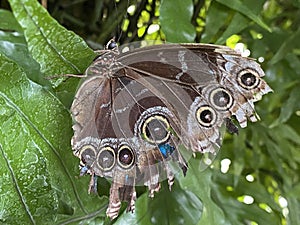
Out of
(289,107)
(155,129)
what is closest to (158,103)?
(155,129)

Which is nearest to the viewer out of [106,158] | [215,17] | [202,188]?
[106,158]

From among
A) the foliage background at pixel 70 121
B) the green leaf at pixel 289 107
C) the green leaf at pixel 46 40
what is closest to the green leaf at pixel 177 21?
the foliage background at pixel 70 121

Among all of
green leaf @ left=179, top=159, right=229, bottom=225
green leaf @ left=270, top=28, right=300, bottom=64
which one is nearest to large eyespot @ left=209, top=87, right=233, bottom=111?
green leaf @ left=179, top=159, right=229, bottom=225

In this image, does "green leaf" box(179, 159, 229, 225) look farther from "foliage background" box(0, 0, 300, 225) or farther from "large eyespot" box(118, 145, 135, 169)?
"large eyespot" box(118, 145, 135, 169)

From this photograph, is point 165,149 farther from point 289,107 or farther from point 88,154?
point 289,107

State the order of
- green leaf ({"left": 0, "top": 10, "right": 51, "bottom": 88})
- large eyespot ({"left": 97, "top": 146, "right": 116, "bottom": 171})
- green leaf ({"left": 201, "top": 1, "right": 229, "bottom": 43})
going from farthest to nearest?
1. green leaf ({"left": 201, "top": 1, "right": 229, "bottom": 43})
2. green leaf ({"left": 0, "top": 10, "right": 51, "bottom": 88})
3. large eyespot ({"left": 97, "top": 146, "right": 116, "bottom": 171})

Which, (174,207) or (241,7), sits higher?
(241,7)
